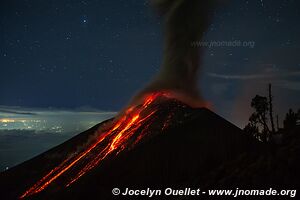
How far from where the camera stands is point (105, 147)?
4172 cm

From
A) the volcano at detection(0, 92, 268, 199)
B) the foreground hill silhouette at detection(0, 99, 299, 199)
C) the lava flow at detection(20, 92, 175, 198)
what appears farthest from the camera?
the lava flow at detection(20, 92, 175, 198)

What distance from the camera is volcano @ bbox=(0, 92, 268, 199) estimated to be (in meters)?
32.2

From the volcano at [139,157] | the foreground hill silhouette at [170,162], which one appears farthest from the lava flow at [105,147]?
the foreground hill silhouette at [170,162]

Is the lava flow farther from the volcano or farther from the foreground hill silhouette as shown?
the foreground hill silhouette

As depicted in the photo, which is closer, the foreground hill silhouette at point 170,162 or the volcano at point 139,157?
the foreground hill silhouette at point 170,162

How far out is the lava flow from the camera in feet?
122

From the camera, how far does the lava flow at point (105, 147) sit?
37094 mm

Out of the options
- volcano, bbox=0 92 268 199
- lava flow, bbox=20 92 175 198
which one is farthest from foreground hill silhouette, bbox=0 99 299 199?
lava flow, bbox=20 92 175 198

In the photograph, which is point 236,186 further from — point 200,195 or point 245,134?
point 245,134

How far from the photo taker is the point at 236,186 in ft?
59.2

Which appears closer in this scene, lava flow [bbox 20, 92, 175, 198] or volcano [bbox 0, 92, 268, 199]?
volcano [bbox 0, 92, 268, 199]

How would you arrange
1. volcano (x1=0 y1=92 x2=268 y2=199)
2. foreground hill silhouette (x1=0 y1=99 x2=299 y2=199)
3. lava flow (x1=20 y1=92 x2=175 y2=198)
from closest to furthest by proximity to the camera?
foreground hill silhouette (x1=0 y1=99 x2=299 y2=199) < volcano (x1=0 y1=92 x2=268 y2=199) < lava flow (x1=20 y1=92 x2=175 y2=198)

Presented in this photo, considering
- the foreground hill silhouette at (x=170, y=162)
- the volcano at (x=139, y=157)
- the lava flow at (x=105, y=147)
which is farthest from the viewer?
the lava flow at (x=105, y=147)

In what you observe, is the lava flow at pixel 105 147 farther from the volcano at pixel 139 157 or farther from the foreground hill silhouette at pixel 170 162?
the foreground hill silhouette at pixel 170 162
